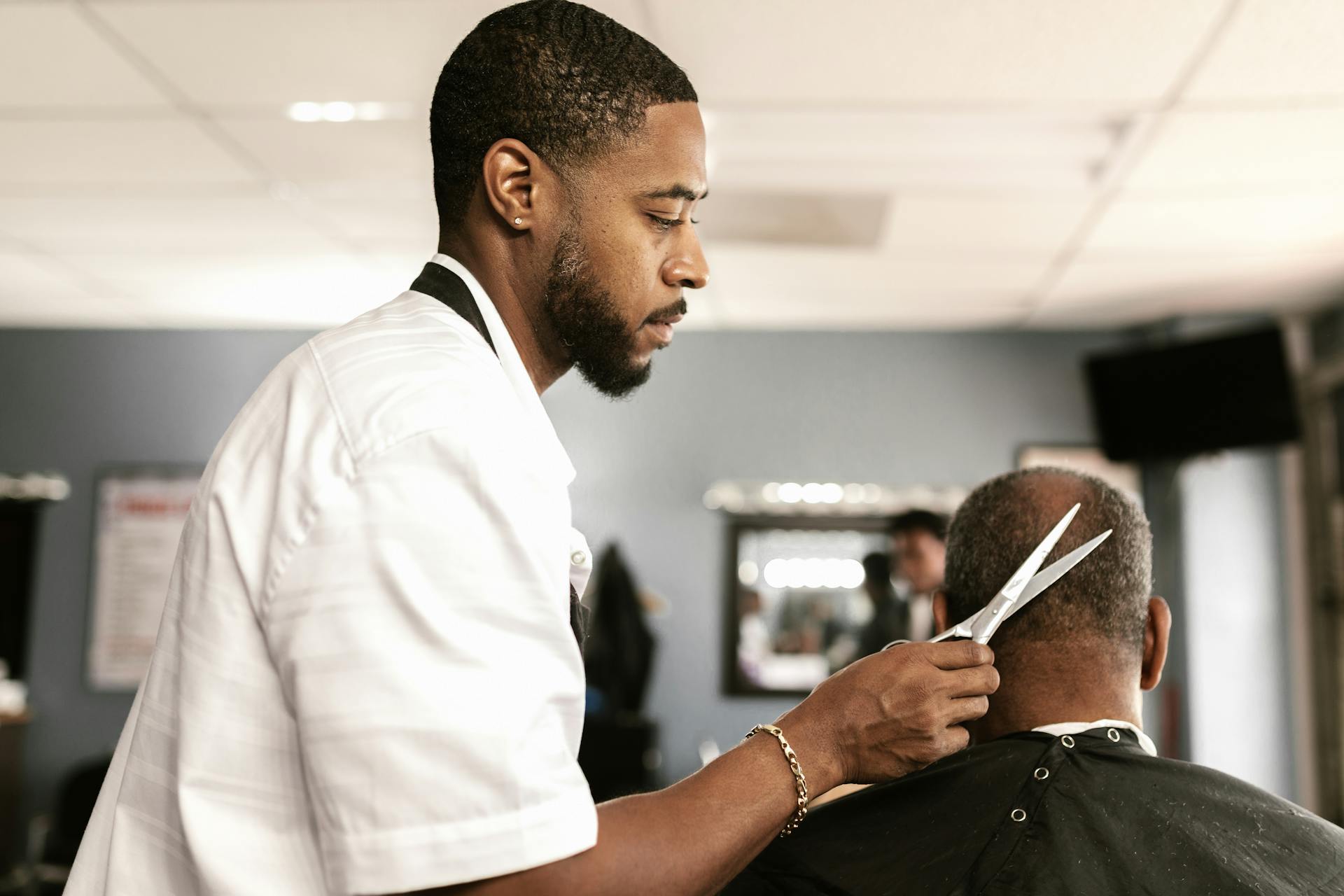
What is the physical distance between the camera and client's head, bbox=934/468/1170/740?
54.8 inches

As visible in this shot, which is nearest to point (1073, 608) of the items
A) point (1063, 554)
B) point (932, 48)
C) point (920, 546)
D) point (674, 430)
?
point (1063, 554)

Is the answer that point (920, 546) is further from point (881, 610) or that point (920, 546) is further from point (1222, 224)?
point (1222, 224)

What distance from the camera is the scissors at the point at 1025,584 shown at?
1161 mm

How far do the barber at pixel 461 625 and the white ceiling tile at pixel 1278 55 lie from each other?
79.8 inches

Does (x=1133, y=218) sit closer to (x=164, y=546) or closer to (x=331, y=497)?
(x=331, y=497)

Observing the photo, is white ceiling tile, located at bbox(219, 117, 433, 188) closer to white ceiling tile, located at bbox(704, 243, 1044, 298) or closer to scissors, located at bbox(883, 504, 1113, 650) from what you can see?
white ceiling tile, located at bbox(704, 243, 1044, 298)

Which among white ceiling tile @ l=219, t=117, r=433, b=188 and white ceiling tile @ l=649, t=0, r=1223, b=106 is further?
white ceiling tile @ l=219, t=117, r=433, b=188

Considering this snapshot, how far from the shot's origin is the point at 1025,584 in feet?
4.05

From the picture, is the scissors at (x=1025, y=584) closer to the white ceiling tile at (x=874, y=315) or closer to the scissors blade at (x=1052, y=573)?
the scissors blade at (x=1052, y=573)

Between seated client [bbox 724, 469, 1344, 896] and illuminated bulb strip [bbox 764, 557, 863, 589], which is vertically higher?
illuminated bulb strip [bbox 764, 557, 863, 589]

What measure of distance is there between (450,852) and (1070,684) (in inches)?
36.2

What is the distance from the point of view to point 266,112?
313 cm

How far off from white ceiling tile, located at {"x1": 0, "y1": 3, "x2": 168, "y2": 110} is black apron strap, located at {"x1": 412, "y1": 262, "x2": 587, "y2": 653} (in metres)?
2.07

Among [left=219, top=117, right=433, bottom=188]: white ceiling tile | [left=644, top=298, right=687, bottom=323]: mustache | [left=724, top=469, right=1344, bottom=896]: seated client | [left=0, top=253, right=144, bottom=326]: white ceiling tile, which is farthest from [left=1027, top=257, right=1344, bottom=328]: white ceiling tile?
[left=0, top=253, right=144, bottom=326]: white ceiling tile
